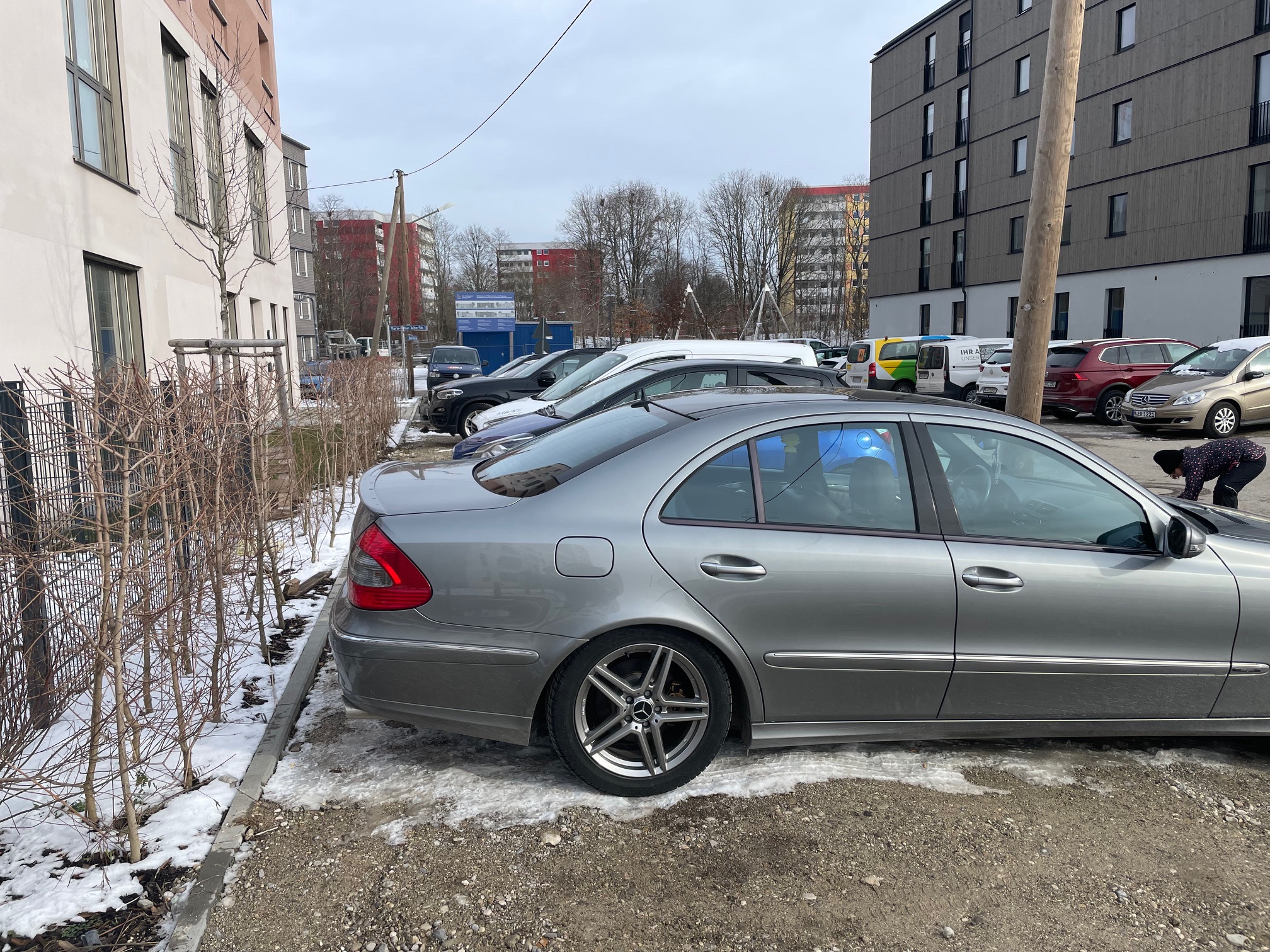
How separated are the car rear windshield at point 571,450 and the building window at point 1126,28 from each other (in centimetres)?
3501

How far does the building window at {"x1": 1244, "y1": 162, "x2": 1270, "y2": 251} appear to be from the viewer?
27.2 meters

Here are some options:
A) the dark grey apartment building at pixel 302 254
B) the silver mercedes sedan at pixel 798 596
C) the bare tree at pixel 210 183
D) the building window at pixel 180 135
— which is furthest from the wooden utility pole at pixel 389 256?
the silver mercedes sedan at pixel 798 596

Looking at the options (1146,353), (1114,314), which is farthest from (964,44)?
(1146,353)

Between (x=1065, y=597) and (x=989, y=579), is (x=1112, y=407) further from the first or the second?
(x=989, y=579)

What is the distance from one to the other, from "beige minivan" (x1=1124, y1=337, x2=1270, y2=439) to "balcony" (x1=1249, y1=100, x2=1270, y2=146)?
14.6 m

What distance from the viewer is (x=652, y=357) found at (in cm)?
1109

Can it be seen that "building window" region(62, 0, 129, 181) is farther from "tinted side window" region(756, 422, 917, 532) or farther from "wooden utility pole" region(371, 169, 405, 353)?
"wooden utility pole" region(371, 169, 405, 353)

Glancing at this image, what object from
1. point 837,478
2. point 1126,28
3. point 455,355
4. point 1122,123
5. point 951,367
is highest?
point 1126,28

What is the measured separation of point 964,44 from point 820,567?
44968 millimetres

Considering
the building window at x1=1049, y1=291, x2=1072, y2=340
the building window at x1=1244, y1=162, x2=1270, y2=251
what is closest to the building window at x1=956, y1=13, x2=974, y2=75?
the building window at x1=1049, y1=291, x2=1072, y2=340

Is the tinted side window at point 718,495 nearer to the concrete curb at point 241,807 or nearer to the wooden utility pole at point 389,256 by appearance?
the concrete curb at point 241,807

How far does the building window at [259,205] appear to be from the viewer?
19.7 meters

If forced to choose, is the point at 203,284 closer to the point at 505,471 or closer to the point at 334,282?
the point at 505,471

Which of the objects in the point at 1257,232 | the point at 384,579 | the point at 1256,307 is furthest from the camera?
the point at 1256,307
